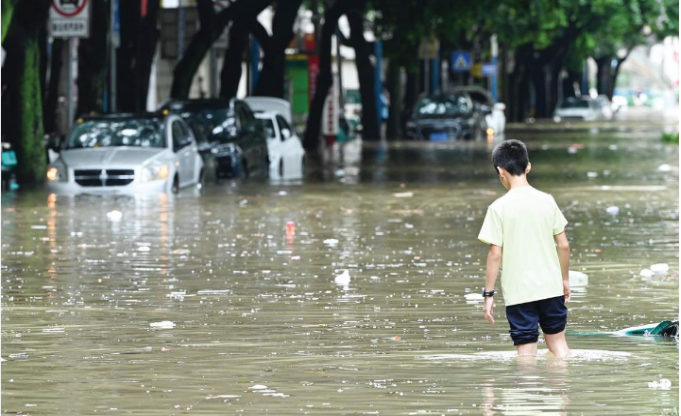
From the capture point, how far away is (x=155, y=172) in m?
24.3

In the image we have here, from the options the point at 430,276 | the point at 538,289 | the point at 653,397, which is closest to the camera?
the point at 653,397

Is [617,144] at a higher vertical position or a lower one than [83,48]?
lower

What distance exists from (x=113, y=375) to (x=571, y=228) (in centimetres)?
1046

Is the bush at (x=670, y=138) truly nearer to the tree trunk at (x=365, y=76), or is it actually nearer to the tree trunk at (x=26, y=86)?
the tree trunk at (x=365, y=76)

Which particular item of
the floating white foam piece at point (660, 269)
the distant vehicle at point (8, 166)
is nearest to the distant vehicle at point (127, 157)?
the distant vehicle at point (8, 166)

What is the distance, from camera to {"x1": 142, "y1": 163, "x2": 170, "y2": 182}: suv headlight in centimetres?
2419

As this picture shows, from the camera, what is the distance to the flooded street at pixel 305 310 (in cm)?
826

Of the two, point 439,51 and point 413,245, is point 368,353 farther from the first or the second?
point 439,51

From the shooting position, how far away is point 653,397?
8109 millimetres

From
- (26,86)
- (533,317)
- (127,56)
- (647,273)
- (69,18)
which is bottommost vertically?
(647,273)

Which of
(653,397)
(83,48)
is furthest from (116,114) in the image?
(653,397)

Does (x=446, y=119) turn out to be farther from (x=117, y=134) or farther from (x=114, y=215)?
(x=114, y=215)

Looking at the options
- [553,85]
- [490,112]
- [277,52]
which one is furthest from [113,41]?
[553,85]

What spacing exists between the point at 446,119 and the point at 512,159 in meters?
44.1
